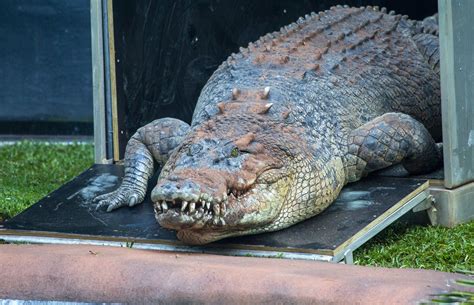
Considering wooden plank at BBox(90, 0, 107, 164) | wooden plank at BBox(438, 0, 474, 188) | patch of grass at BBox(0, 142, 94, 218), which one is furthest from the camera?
wooden plank at BBox(90, 0, 107, 164)

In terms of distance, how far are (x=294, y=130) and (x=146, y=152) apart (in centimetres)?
102

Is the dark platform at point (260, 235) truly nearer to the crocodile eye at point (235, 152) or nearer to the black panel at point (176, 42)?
the crocodile eye at point (235, 152)

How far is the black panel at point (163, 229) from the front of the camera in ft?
18.1

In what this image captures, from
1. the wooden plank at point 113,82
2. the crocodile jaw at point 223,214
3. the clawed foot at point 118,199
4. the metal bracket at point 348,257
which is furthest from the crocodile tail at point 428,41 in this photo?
the metal bracket at point 348,257

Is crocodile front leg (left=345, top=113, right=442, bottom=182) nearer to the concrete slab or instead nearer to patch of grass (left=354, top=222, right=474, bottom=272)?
patch of grass (left=354, top=222, right=474, bottom=272)

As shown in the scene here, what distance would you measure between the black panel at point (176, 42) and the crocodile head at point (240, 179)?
1.70m

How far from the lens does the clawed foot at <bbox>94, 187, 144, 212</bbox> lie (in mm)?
6191

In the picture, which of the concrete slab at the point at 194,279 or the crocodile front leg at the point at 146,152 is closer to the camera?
the concrete slab at the point at 194,279

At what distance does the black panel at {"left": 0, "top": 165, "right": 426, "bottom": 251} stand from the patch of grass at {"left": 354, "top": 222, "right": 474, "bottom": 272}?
195mm

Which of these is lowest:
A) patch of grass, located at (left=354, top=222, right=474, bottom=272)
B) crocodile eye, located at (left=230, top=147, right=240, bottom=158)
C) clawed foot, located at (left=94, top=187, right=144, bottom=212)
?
patch of grass, located at (left=354, top=222, right=474, bottom=272)

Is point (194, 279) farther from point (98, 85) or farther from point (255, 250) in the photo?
point (98, 85)

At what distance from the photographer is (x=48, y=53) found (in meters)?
9.95

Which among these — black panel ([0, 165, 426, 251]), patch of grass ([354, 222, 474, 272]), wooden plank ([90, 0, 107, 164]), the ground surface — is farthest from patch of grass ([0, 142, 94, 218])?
patch of grass ([354, 222, 474, 272])

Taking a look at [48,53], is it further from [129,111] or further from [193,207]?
[193,207]
